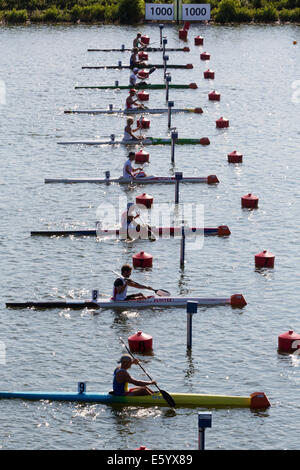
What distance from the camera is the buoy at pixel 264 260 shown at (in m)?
34.8

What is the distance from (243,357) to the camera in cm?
2820

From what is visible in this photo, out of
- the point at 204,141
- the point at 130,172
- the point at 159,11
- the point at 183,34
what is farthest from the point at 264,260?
the point at 159,11

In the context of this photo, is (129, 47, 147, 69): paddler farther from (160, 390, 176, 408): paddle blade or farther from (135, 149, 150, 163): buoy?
(160, 390, 176, 408): paddle blade

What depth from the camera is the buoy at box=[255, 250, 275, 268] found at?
114 feet

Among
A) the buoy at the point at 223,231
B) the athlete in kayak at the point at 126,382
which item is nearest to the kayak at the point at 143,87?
the buoy at the point at 223,231

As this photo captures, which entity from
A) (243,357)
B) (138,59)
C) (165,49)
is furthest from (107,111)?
(243,357)

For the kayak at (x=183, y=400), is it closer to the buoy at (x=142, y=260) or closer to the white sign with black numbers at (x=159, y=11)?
the buoy at (x=142, y=260)

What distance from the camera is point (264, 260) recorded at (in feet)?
114

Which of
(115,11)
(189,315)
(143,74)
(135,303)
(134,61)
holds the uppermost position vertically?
(115,11)

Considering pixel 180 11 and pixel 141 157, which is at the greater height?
pixel 180 11

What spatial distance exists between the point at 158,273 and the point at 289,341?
722 centimetres

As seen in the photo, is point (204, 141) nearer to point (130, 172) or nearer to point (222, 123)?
point (222, 123)

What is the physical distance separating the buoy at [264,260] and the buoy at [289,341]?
21.4 ft

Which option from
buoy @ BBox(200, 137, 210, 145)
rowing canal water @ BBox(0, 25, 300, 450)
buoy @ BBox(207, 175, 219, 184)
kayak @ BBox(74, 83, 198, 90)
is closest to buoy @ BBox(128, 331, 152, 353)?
rowing canal water @ BBox(0, 25, 300, 450)
